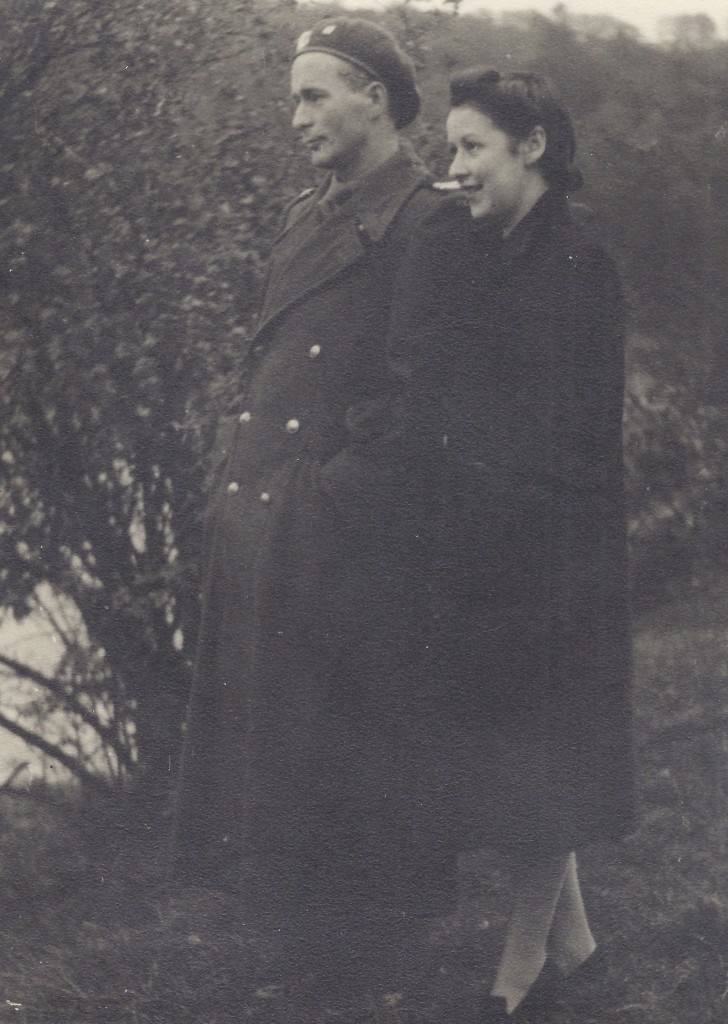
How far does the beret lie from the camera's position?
11.7 feet

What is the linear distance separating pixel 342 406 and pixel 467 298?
1.55 feet

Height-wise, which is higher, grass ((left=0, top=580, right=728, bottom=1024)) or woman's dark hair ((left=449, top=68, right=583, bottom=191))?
woman's dark hair ((left=449, top=68, right=583, bottom=191))

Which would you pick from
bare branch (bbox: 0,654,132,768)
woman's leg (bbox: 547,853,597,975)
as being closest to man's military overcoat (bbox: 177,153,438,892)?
bare branch (bbox: 0,654,132,768)

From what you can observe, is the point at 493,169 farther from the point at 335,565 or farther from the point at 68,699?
the point at 68,699

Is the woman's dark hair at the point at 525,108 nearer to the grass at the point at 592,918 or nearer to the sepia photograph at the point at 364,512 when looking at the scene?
the sepia photograph at the point at 364,512

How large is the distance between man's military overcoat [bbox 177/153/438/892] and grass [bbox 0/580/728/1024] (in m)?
0.42

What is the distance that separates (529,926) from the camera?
368cm

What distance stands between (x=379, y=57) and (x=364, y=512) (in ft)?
4.39

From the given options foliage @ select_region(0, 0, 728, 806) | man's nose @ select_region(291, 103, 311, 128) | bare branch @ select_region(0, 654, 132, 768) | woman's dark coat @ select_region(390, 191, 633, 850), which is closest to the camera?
woman's dark coat @ select_region(390, 191, 633, 850)

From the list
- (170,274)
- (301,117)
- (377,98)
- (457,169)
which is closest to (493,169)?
(457,169)

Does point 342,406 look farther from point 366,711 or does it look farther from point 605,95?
point 605,95

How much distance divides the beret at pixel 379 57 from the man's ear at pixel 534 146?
34 cm

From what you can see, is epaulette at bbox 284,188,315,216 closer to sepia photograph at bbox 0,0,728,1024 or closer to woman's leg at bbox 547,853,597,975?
sepia photograph at bbox 0,0,728,1024

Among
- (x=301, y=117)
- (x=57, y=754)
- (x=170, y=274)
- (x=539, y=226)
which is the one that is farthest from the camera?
(x=57, y=754)
